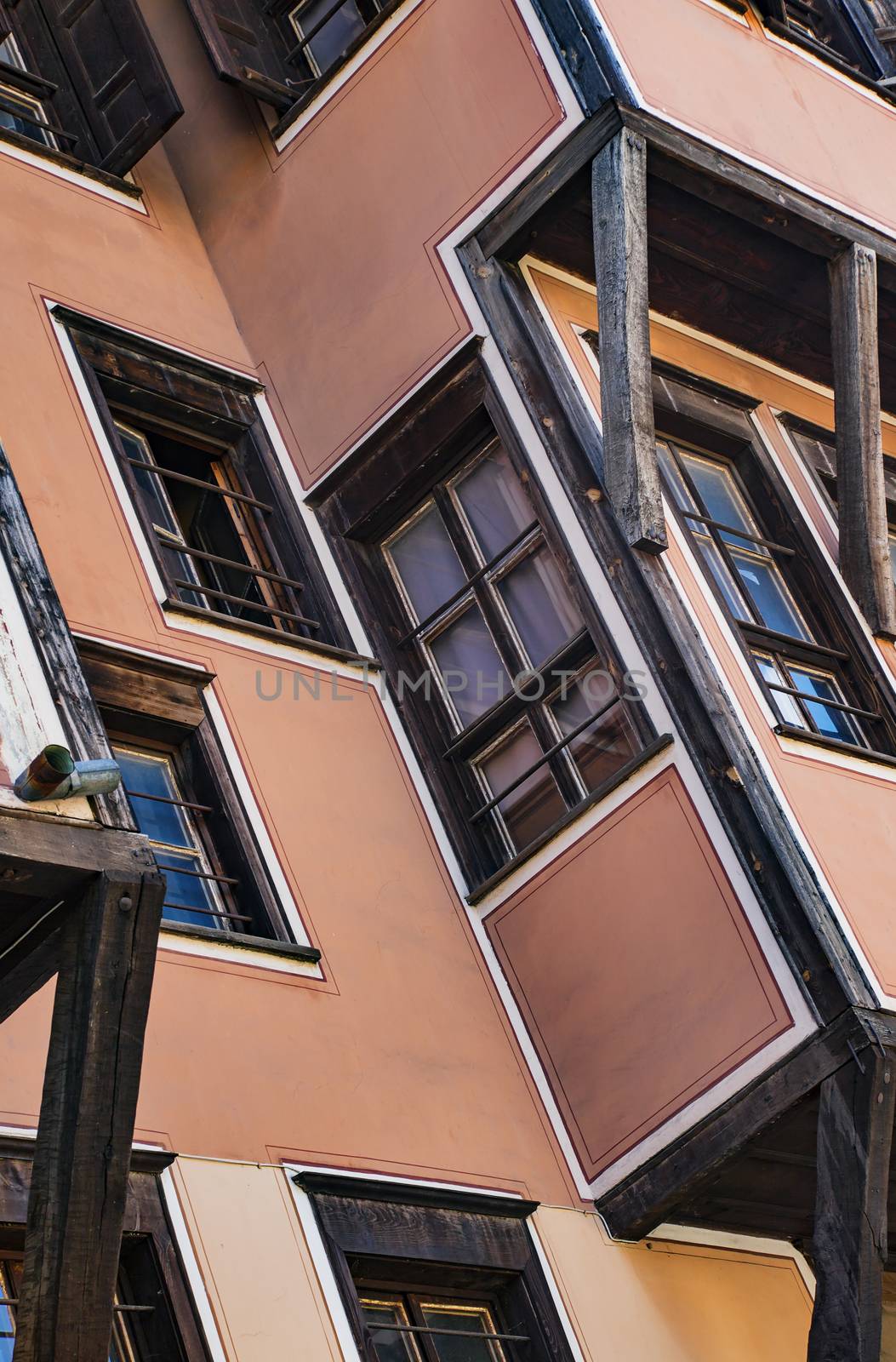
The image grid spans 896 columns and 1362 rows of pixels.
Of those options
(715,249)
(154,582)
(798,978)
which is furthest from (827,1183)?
(715,249)

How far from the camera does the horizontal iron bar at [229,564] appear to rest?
8.17m

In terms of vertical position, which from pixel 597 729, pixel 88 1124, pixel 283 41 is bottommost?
pixel 88 1124

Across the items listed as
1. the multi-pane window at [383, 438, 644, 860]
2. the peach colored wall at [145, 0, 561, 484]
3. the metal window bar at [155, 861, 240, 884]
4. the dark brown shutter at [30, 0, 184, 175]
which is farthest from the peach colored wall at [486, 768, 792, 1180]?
the dark brown shutter at [30, 0, 184, 175]

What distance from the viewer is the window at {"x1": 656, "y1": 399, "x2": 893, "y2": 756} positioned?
7.77 meters

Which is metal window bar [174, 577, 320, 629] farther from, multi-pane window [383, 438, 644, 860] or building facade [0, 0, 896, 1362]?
multi-pane window [383, 438, 644, 860]

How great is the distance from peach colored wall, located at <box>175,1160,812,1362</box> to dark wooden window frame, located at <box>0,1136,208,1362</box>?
95 millimetres

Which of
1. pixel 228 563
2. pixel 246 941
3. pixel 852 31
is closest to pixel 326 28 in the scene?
pixel 852 31

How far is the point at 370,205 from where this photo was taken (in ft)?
28.3

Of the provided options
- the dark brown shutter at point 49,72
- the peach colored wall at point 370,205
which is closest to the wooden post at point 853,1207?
the peach colored wall at point 370,205

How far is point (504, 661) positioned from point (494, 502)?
2.44ft

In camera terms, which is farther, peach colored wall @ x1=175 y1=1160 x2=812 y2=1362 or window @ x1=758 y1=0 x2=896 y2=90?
window @ x1=758 y1=0 x2=896 y2=90

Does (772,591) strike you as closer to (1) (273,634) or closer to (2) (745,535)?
(2) (745,535)

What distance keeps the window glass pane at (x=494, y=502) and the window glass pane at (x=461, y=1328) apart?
10.6 feet

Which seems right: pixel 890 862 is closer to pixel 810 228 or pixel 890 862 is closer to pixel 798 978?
pixel 798 978
